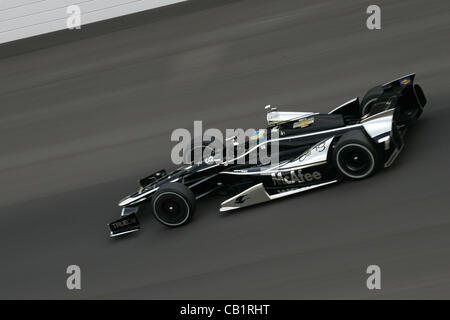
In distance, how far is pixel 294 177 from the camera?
20.6ft

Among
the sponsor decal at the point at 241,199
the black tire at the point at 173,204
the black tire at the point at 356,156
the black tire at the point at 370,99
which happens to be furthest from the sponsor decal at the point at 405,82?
the black tire at the point at 173,204

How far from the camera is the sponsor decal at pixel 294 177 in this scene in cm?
623

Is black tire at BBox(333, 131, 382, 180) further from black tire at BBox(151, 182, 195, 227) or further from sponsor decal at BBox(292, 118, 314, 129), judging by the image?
black tire at BBox(151, 182, 195, 227)

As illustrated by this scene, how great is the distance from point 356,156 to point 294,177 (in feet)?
2.32

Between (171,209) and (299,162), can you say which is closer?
(299,162)

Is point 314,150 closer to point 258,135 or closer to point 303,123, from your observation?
point 303,123

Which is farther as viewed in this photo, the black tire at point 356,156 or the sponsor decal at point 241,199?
the sponsor decal at point 241,199

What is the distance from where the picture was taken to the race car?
605 cm

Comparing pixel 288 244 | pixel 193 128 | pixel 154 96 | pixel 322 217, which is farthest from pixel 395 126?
pixel 154 96

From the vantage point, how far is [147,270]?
6188 millimetres

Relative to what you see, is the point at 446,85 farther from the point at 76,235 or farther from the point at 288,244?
the point at 76,235

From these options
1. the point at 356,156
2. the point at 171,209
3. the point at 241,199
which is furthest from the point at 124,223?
the point at 356,156

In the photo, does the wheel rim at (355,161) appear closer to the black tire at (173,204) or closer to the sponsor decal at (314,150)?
the sponsor decal at (314,150)

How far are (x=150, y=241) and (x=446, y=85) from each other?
4.70 meters
